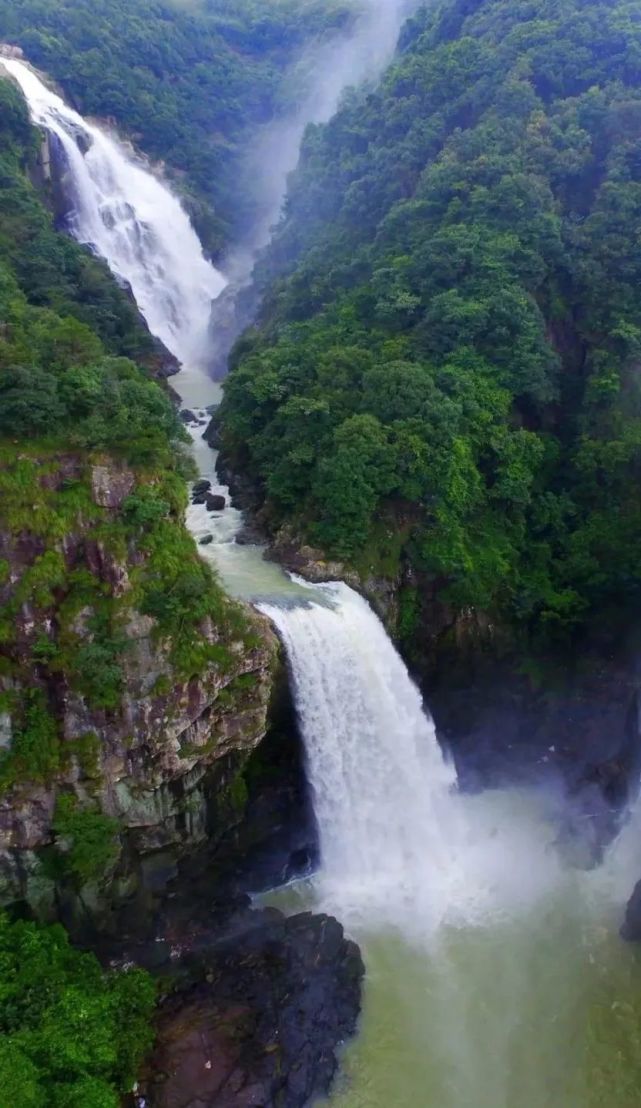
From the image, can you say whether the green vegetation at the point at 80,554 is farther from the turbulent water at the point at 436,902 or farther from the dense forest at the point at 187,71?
the dense forest at the point at 187,71

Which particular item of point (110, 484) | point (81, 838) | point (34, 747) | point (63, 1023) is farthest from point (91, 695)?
point (63, 1023)

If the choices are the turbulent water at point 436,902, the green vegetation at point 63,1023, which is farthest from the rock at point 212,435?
the green vegetation at point 63,1023

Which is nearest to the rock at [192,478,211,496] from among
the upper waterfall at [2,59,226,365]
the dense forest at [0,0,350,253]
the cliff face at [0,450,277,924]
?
the cliff face at [0,450,277,924]

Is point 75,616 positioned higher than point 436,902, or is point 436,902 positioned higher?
point 75,616

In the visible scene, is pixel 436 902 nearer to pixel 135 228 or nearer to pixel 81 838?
pixel 81 838

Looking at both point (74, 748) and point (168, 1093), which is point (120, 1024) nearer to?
point (168, 1093)

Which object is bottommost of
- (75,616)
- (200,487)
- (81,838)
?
(81,838)
